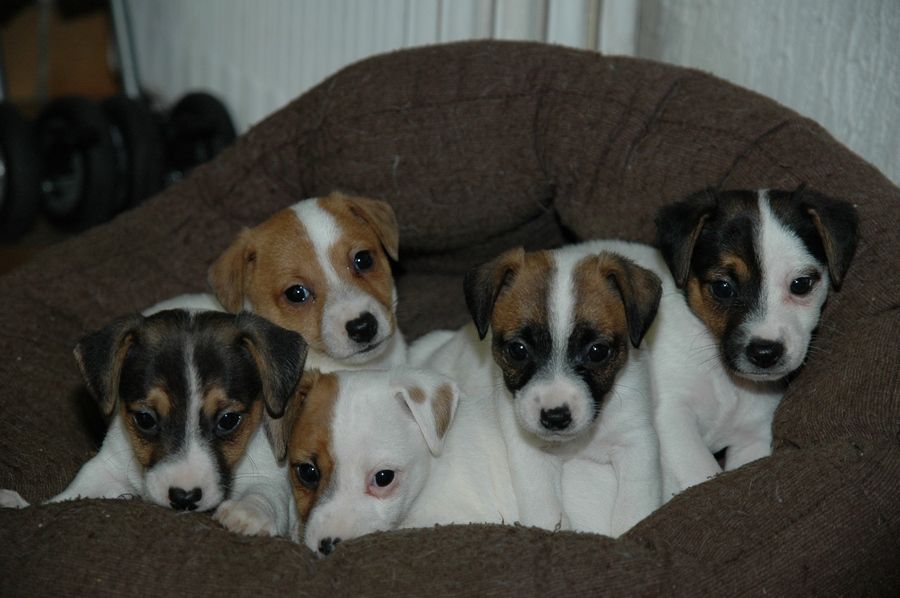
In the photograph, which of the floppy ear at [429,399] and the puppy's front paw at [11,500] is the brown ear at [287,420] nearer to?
the floppy ear at [429,399]

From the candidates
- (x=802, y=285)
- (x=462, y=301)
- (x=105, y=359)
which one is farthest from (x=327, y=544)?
(x=462, y=301)

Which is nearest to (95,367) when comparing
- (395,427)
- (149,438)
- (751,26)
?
(149,438)

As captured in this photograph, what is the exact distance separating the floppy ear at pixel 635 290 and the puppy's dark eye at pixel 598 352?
102 millimetres

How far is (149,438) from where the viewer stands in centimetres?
338

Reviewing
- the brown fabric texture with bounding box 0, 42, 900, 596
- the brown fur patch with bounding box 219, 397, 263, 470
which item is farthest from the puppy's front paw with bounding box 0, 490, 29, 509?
the brown fur patch with bounding box 219, 397, 263, 470

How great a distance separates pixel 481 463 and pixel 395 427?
1.28 ft

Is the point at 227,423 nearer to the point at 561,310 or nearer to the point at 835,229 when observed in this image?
the point at 561,310

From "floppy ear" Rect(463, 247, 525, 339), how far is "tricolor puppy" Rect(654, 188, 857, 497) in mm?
554

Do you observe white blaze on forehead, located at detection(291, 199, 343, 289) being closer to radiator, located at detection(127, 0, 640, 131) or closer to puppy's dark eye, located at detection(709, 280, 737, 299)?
puppy's dark eye, located at detection(709, 280, 737, 299)

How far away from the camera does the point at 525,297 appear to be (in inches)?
134

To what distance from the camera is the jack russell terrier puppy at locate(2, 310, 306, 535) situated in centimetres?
328

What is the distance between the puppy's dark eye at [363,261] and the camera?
4095 mm

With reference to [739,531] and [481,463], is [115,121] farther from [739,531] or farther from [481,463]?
[739,531]

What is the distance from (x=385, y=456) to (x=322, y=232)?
109 centimetres
